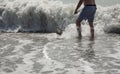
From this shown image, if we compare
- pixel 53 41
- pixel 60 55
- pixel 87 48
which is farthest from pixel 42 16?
pixel 60 55

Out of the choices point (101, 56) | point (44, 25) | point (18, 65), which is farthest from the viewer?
point (44, 25)

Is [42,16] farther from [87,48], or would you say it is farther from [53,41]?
[87,48]

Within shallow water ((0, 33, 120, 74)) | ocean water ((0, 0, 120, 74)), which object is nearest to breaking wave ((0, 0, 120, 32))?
ocean water ((0, 0, 120, 74))

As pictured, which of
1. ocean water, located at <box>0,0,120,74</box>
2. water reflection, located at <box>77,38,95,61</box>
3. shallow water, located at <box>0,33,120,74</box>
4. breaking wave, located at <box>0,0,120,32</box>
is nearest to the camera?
shallow water, located at <box>0,33,120,74</box>

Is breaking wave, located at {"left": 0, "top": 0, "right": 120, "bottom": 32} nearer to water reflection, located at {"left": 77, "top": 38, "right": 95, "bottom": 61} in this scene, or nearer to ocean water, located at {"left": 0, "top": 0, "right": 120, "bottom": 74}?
ocean water, located at {"left": 0, "top": 0, "right": 120, "bottom": 74}

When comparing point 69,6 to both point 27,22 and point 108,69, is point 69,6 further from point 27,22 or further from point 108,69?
point 108,69

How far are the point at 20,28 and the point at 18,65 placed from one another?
237 inches

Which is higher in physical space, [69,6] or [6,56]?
[69,6]

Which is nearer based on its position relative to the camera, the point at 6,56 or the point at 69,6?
the point at 6,56

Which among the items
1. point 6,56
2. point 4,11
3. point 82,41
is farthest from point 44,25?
point 6,56

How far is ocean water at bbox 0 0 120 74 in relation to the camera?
7473 mm

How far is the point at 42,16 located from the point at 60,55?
5.28m

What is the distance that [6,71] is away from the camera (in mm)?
7305

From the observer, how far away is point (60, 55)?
8.43 meters
